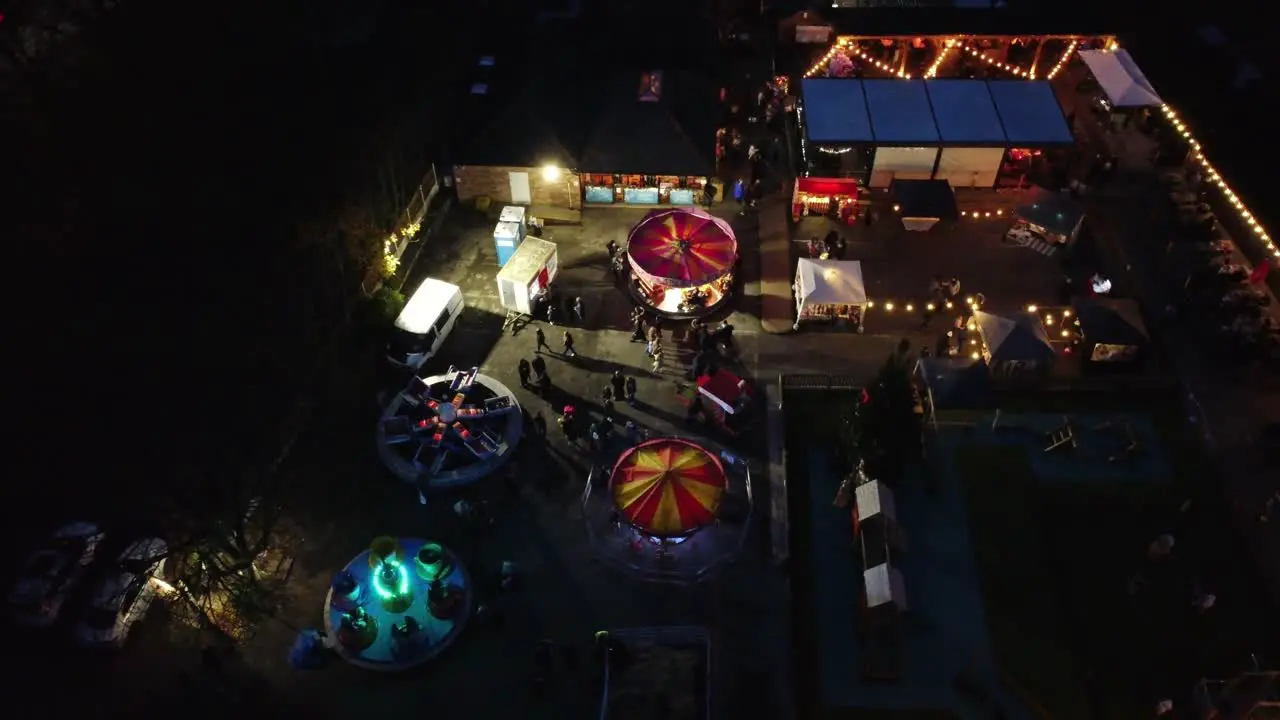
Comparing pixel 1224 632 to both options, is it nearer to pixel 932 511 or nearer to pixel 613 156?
pixel 932 511

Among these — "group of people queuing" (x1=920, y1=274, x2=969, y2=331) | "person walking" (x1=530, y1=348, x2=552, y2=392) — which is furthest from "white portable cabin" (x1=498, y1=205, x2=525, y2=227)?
"group of people queuing" (x1=920, y1=274, x2=969, y2=331)

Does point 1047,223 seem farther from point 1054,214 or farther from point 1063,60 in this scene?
point 1063,60

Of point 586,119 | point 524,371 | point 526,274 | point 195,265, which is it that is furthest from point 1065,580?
point 195,265

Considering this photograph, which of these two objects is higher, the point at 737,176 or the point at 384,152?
the point at 384,152

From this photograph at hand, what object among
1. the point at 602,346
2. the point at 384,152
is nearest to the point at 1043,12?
the point at 602,346

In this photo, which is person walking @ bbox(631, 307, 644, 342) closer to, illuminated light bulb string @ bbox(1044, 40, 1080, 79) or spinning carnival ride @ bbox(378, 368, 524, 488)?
spinning carnival ride @ bbox(378, 368, 524, 488)
